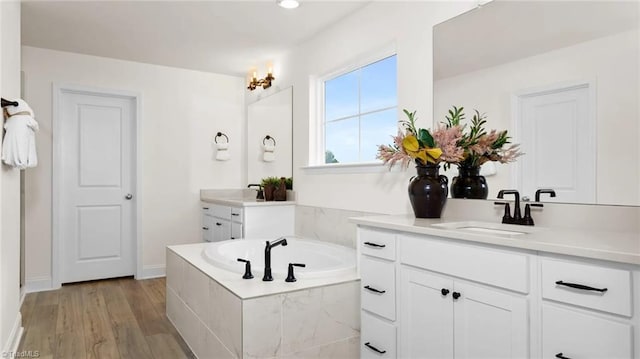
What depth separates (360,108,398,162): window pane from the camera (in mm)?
2871

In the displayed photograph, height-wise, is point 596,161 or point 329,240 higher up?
A: point 596,161

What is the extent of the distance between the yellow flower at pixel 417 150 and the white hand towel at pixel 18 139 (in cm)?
217

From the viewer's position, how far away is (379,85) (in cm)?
304

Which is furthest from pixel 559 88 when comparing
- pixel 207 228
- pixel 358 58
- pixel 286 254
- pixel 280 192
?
pixel 207 228

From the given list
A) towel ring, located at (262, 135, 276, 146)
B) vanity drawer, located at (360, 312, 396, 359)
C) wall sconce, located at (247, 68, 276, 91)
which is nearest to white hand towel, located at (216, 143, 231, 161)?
towel ring, located at (262, 135, 276, 146)

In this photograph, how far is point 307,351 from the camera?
6.61ft

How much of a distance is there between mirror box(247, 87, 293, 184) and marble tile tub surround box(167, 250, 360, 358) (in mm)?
1885

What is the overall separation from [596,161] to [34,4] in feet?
12.0

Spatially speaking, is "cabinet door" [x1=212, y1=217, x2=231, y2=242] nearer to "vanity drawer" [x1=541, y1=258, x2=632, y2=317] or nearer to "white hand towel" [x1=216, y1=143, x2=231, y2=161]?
"white hand towel" [x1=216, y1=143, x2=231, y2=161]

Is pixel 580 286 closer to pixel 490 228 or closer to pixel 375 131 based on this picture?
pixel 490 228

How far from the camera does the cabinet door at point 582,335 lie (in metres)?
1.17

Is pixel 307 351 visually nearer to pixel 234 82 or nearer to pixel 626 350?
pixel 626 350

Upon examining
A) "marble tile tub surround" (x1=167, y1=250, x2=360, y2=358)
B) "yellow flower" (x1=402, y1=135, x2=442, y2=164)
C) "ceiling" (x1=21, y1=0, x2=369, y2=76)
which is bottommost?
"marble tile tub surround" (x1=167, y1=250, x2=360, y2=358)

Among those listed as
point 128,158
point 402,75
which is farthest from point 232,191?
point 402,75
